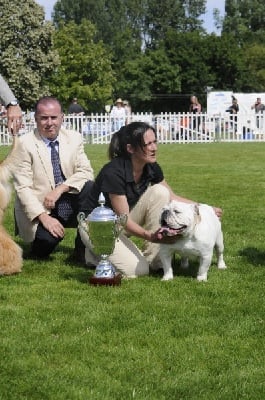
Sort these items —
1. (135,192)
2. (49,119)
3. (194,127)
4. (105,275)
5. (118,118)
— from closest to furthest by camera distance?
(105,275) → (135,192) → (49,119) → (118,118) → (194,127)

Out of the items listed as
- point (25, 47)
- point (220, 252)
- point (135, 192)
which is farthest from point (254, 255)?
point (25, 47)

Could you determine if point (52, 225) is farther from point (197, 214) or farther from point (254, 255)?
point (254, 255)

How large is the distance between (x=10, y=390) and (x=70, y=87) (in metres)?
50.8

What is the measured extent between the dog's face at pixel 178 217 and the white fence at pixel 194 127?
19.9 meters

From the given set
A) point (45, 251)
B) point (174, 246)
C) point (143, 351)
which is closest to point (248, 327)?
point (143, 351)

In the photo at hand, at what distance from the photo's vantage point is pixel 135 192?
5.20m

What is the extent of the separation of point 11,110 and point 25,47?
40.3 meters

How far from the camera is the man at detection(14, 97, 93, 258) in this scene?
212 inches

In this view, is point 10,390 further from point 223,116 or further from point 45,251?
point 223,116

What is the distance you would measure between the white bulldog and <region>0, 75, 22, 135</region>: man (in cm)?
150

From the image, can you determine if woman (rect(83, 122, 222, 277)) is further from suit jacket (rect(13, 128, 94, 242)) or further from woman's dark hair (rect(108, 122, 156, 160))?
suit jacket (rect(13, 128, 94, 242))

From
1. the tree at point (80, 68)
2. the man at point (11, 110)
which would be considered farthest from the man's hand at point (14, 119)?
the tree at point (80, 68)

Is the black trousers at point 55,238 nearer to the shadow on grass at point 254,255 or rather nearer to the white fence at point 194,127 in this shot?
the shadow on grass at point 254,255

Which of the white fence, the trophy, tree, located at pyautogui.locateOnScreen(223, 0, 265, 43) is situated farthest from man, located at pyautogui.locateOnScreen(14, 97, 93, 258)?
tree, located at pyautogui.locateOnScreen(223, 0, 265, 43)
